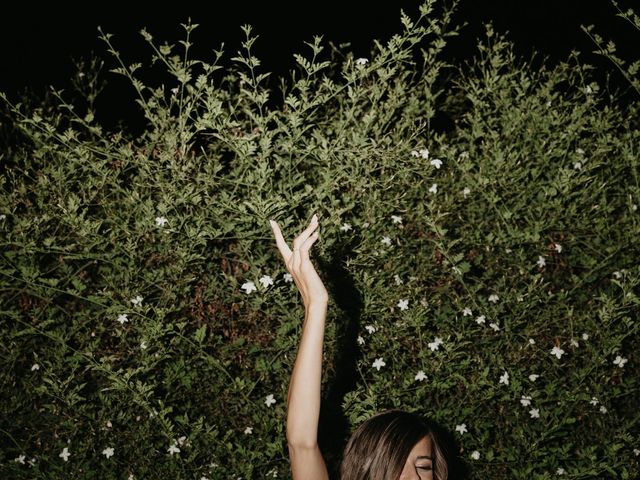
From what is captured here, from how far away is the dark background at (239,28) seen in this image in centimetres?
518

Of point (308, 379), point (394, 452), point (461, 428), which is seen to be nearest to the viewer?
point (308, 379)

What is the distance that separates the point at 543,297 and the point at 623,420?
74 cm

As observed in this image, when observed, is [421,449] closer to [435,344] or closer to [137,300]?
[435,344]

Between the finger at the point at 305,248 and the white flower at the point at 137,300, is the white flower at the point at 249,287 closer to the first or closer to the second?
the white flower at the point at 137,300

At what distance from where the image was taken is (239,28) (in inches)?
219

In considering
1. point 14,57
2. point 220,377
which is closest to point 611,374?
point 220,377

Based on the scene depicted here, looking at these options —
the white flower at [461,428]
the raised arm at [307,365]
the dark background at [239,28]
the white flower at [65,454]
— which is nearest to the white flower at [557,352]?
the white flower at [461,428]

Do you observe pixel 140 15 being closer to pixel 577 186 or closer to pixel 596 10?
pixel 577 186

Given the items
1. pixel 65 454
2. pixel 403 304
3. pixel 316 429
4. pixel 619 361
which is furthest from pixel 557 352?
pixel 65 454

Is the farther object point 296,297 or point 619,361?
point 619,361

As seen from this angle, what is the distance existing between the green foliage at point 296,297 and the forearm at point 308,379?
98cm

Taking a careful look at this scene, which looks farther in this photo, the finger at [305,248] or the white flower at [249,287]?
the white flower at [249,287]

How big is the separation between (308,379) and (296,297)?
1.18 meters

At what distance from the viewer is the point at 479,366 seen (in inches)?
106
